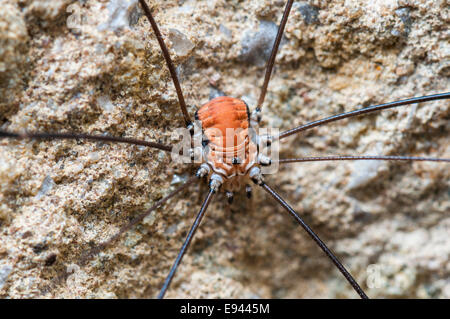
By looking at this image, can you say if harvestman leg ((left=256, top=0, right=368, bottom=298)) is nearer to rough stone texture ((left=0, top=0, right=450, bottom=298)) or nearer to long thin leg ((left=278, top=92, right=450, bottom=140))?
rough stone texture ((left=0, top=0, right=450, bottom=298))

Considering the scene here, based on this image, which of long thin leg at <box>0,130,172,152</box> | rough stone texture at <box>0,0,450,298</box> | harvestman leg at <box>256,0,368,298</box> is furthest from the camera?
harvestman leg at <box>256,0,368,298</box>

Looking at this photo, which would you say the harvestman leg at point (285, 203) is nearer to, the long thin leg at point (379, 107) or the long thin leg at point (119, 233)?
the long thin leg at point (379, 107)

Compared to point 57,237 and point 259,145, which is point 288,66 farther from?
point 57,237

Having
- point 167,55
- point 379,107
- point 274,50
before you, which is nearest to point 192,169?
point 167,55

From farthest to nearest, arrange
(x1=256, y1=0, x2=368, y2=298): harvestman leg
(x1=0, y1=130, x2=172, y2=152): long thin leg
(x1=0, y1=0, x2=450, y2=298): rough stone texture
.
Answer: (x1=256, y1=0, x2=368, y2=298): harvestman leg, (x1=0, y1=0, x2=450, y2=298): rough stone texture, (x1=0, y1=130, x2=172, y2=152): long thin leg

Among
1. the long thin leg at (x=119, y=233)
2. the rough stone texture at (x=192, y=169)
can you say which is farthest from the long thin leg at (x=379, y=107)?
the long thin leg at (x=119, y=233)

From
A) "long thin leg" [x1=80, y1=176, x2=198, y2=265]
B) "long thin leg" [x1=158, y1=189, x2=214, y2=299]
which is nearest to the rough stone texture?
"long thin leg" [x1=80, y1=176, x2=198, y2=265]

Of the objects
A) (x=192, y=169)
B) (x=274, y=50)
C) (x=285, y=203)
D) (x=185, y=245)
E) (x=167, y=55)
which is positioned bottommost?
(x=185, y=245)

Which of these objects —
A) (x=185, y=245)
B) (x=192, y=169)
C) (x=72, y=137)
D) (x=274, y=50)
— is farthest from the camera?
(x=192, y=169)

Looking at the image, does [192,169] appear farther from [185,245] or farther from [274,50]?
[274,50]
